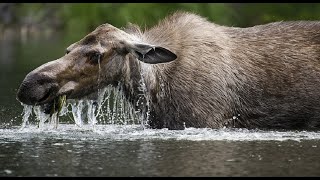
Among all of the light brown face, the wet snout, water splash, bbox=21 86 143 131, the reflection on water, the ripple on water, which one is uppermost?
the light brown face

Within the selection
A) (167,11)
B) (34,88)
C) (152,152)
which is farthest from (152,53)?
(167,11)

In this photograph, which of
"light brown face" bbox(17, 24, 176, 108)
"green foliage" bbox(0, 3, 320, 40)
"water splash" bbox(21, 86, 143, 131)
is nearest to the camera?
"light brown face" bbox(17, 24, 176, 108)

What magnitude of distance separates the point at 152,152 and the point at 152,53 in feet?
5.94

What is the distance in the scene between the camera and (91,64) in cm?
1006

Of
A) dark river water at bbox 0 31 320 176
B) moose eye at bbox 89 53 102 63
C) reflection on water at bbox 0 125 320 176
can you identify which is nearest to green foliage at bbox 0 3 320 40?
moose eye at bbox 89 53 102 63

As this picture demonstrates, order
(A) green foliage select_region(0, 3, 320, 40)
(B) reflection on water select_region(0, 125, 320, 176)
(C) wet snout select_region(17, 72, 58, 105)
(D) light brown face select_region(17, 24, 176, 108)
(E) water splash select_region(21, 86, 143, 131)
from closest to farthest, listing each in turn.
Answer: (B) reflection on water select_region(0, 125, 320, 176) → (C) wet snout select_region(17, 72, 58, 105) → (D) light brown face select_region(17, 24, 176, 108) → (E) water splash select_region(21, 86, 143, 131) → (A) green foliage select_region(0, 3, 320, 40)

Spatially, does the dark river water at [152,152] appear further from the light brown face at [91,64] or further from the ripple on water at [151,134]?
the light brown face at [91,64]

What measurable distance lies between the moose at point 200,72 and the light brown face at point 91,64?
0.01m

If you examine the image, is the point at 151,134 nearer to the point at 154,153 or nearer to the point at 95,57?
the point at 95,57

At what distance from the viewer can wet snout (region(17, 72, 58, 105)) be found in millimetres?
9531

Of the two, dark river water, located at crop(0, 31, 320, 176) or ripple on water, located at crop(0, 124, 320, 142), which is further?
ripple on water, located at crop(0, 124, 320, 142)

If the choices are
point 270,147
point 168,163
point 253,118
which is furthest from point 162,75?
point 168,163

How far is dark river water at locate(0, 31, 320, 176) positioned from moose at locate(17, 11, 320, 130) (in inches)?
14.3

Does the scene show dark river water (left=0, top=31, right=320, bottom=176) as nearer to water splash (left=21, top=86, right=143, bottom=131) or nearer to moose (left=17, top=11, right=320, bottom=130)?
water splash (left=21, top=86, right=143, bottom=131)
